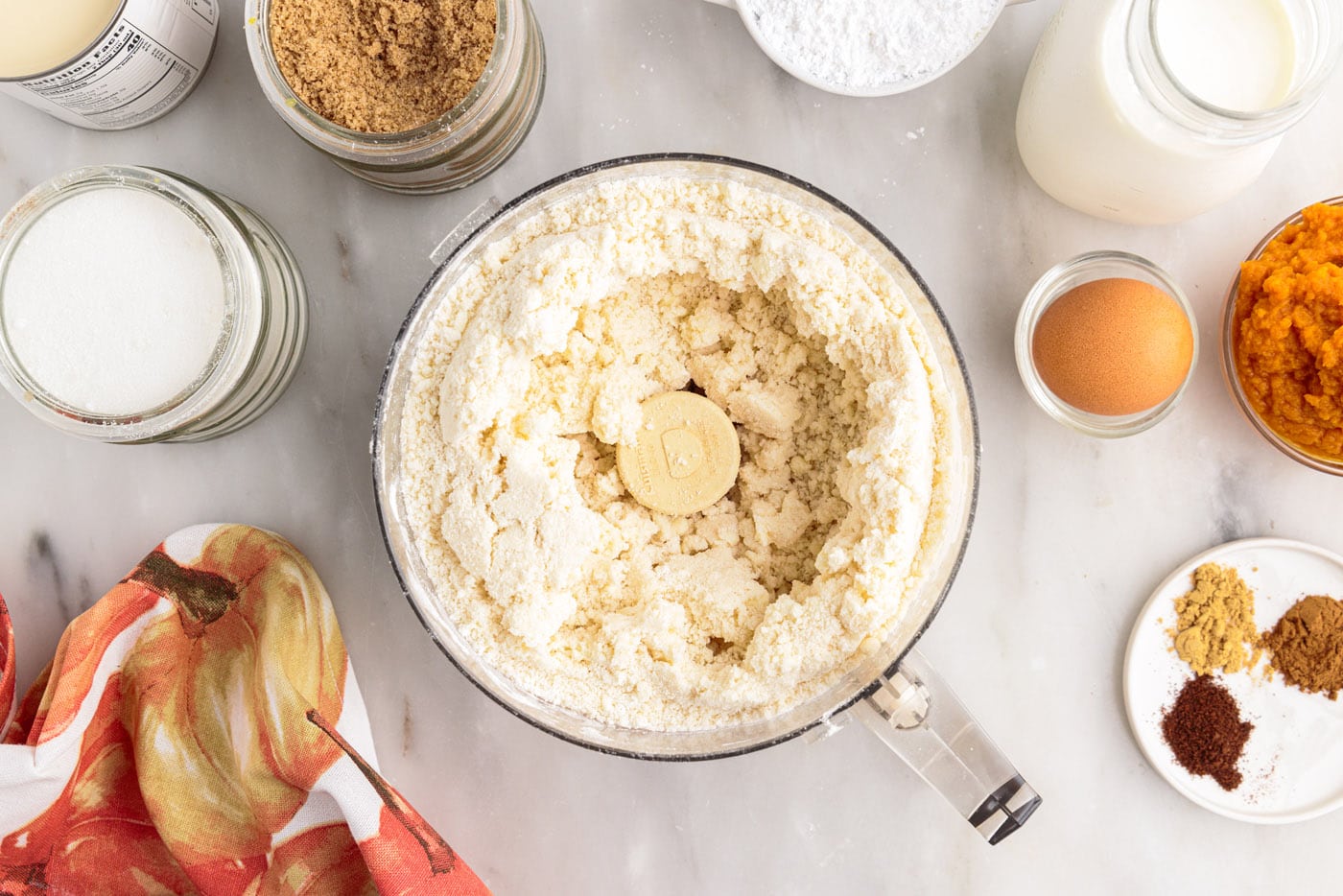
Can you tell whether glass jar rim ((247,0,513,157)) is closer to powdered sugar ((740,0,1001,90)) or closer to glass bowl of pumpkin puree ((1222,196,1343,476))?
powdered sugar ((740,0,1001,90))

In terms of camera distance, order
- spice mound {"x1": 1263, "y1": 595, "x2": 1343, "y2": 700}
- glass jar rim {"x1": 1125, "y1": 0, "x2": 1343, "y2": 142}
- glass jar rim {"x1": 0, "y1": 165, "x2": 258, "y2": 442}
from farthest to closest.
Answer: spice mound {"x1": 1263, "y1": 595, "x2": 1343, "y2": 700} < glass jar rim {"x1": 0, "y1": 165, "x2": 258, "y2": 442} < glass jar rim {"x1": 1125, "y1": 0, "x2": 1343, "y2": 142}

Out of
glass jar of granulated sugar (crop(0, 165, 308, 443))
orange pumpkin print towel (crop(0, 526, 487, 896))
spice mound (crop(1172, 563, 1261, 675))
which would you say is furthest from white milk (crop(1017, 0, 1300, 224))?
orange pumpkin print towel (crop(0, 526, 487, 896))

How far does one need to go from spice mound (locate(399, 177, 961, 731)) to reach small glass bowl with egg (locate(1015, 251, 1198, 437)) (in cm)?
22

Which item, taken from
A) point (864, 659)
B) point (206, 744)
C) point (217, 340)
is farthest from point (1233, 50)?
point (206, 744)

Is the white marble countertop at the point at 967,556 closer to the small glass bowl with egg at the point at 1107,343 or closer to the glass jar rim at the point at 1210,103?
the small glass bowl with egg at the point at 1107,343

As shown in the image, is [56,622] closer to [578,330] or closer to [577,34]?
[578,330]

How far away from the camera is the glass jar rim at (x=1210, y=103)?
0.83 meters

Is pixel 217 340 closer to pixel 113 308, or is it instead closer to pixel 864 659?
pixel 113 308

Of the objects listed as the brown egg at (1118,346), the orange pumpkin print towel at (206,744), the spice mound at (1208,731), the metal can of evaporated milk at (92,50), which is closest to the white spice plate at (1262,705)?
the spice mound at (1208,731)

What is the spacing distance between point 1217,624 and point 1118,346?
1.19 feet

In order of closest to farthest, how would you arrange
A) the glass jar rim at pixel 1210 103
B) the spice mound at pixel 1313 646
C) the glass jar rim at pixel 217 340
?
1. the glass jar rim at pixel 1210 103
2. the glass jar rim at pixel 217 340
3. the spice mound at pixel 1313 646

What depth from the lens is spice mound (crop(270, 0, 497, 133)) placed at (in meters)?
0.93

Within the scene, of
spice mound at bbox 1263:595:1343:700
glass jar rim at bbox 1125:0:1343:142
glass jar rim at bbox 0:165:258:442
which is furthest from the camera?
spice mound at bbox 1263:595:1343:700

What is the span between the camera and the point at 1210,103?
896mm
